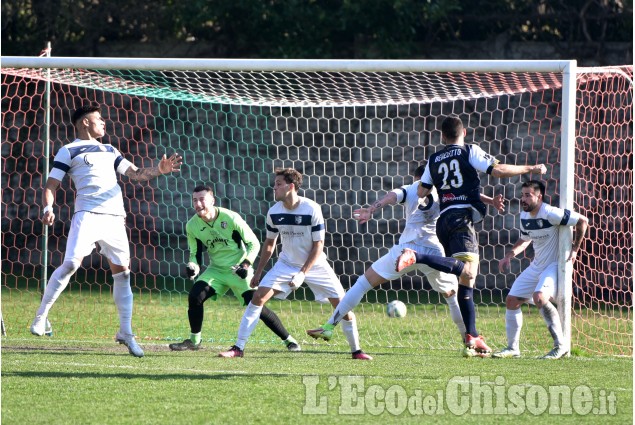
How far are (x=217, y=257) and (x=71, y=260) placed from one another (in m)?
1.45

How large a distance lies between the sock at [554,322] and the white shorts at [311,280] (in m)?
1.65

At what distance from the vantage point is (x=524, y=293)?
8391mm

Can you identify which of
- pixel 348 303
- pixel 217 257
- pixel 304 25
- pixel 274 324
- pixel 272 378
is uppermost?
pixel 304 25

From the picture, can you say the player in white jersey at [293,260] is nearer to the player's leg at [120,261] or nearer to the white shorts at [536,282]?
the player's leg at [120,261]

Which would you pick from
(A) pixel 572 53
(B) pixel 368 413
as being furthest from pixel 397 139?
(B) pixel 368 413

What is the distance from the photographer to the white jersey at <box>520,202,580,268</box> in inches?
322

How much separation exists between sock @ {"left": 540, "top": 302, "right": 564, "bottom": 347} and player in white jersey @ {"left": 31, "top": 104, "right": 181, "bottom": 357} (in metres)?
3.15

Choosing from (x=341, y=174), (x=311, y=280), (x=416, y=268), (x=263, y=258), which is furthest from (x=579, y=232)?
(x=341, y=174)

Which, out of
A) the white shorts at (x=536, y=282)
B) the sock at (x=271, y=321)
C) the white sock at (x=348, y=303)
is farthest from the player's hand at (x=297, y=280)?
the white shorts at (x=536, y=282)

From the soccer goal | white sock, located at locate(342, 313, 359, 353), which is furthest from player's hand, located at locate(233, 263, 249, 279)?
the soccer goal

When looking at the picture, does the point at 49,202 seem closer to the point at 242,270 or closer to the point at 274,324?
the point at 242,270

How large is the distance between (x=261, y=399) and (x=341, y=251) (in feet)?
30.5

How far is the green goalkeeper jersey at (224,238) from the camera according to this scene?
867 cm

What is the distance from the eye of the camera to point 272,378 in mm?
6777
